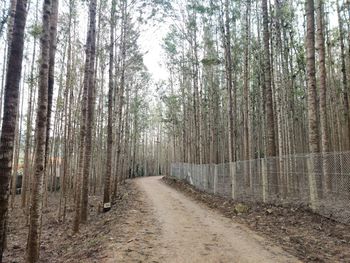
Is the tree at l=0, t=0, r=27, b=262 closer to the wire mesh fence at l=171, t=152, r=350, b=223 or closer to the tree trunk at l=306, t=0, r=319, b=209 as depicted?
the wire mesh fence at l=171, t=152, r=350, b=223

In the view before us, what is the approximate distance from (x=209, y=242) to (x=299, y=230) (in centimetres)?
251

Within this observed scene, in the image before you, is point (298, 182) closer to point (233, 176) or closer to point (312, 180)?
point (312, 180)

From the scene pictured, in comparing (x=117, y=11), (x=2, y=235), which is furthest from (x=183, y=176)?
(x=2, y=235)

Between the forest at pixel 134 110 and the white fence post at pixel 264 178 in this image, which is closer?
the forest at pixel 134 110

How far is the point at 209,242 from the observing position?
6.67 m

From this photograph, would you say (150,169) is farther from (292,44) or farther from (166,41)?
(292,44)

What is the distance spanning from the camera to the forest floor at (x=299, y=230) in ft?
19.5

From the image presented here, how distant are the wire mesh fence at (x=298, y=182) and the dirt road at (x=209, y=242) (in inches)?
85.6

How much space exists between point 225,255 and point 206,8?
47.4ft

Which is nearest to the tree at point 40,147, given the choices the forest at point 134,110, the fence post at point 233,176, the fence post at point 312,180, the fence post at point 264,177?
the forest at point 134,110

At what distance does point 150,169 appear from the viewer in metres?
54.0

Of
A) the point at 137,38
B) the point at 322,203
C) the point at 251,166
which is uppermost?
the point at 137,38

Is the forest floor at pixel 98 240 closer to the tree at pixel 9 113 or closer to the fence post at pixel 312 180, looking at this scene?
the tree at pixel 9 113

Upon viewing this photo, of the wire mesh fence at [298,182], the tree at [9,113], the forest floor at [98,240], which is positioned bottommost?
the forest floor at [98,240]
